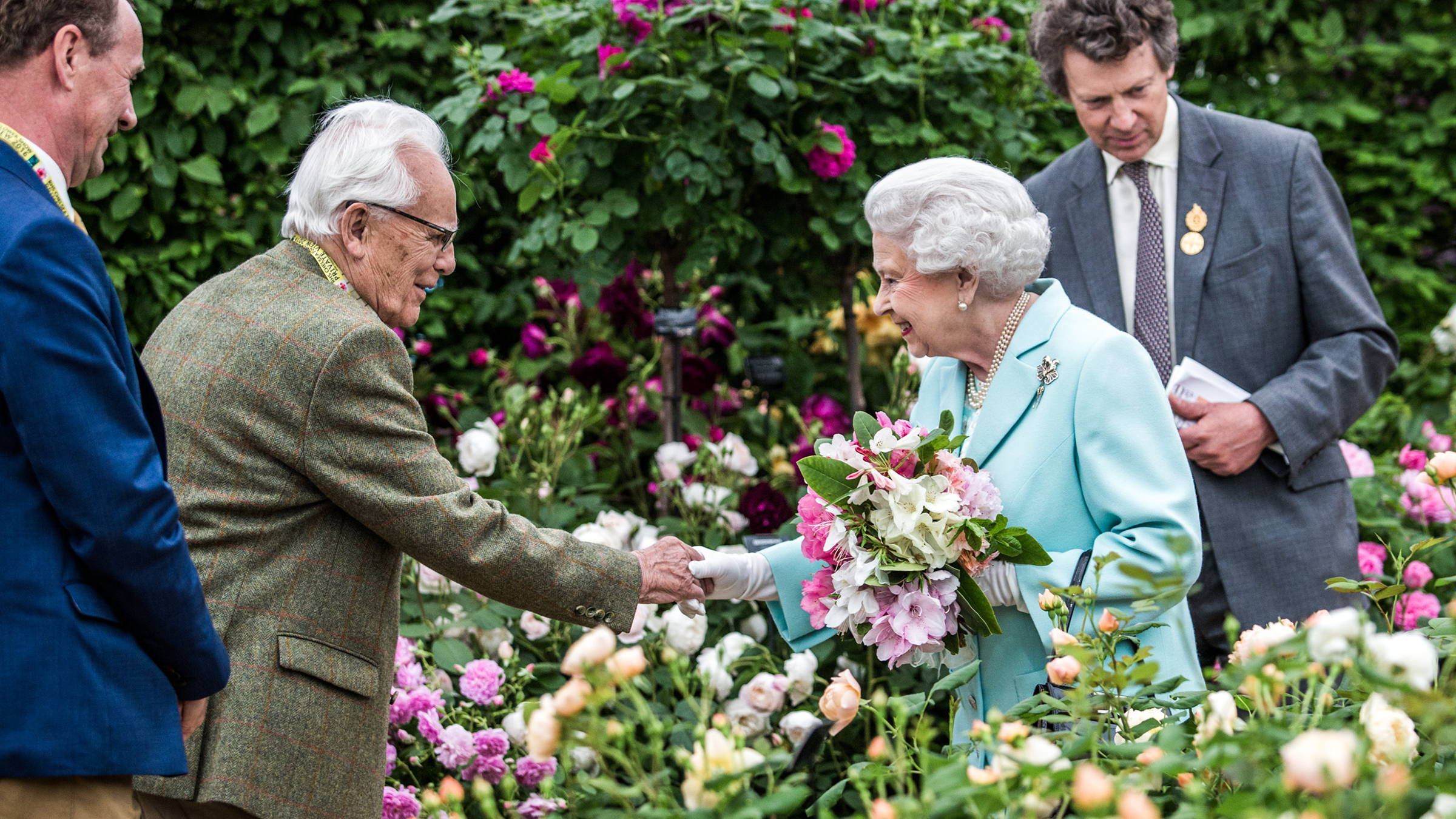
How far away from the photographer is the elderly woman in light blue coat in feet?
6.30

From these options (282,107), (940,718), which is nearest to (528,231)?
(282,107)

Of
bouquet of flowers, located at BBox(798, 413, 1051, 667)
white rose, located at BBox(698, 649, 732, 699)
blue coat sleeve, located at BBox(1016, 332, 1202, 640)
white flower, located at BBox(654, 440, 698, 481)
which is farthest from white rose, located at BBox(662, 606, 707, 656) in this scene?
blue coat sleeve, located at BBox(1016, 332, 1202, 640)

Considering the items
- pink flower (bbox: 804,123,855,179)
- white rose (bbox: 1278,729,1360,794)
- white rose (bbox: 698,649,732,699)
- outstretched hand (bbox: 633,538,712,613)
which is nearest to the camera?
white rose (bbox: 1278,729,1360,794)

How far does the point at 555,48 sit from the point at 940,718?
2.03m

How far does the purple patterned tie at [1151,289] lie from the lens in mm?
2619

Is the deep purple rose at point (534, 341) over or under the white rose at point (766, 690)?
over

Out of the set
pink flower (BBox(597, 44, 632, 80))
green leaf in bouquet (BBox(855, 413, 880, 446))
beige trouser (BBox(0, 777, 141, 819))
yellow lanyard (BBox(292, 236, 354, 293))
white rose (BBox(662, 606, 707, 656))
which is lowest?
white rose (BBox(662, 606, 707, 656))

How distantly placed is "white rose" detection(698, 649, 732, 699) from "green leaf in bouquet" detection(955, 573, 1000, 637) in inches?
23.5

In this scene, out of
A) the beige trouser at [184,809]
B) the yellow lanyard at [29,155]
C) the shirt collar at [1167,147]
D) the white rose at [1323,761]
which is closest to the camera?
the white rose at [1323,761]

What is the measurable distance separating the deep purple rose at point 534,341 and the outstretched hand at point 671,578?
1.68m

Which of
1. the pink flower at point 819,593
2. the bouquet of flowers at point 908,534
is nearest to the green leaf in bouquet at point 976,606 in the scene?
the bouquet of flowers at point 908,534

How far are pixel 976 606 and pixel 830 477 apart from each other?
0.97 feet

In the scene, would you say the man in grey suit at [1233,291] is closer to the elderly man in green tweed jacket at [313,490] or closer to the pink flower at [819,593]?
the pink flower at [819,593]

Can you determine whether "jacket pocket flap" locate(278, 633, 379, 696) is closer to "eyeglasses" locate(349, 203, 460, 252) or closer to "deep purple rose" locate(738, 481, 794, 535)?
"eyeglasses" locate(349, 203, 460, 252)
